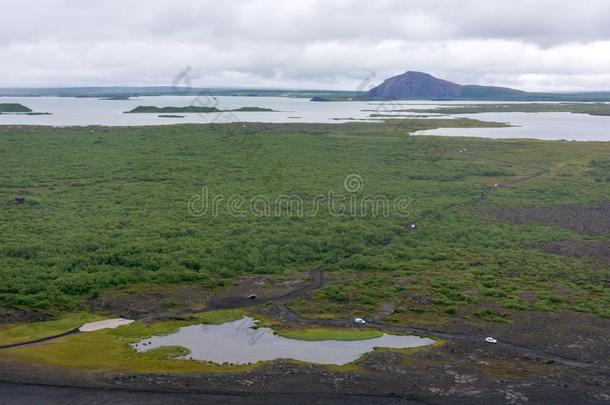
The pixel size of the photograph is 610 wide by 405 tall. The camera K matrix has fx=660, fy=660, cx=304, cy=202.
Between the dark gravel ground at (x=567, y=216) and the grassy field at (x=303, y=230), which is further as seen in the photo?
the dark gravel ground at (x=567, y=216)

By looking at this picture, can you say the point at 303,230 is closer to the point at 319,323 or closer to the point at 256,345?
the point at 319,323

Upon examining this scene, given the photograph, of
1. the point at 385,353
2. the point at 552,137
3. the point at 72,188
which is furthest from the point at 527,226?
the point at 552,137

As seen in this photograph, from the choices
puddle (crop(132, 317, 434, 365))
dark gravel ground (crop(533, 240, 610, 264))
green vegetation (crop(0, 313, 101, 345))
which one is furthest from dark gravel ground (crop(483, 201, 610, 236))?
green vegetation (crop(0, 313, 101, 345))

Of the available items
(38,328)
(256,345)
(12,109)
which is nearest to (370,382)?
(256,345)

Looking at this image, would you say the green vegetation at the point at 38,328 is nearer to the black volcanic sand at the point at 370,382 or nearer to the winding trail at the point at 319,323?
the winding trail at the point at 319,323

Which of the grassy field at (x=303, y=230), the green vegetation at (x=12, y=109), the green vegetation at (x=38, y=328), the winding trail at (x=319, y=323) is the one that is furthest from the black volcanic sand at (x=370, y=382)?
the green vegetation at (x=12, y=109)

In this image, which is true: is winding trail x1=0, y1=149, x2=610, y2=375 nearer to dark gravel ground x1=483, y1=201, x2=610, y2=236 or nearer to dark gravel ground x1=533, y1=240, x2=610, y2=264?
dark gravel ground x1=533, y1=240, x2=610, y2=264

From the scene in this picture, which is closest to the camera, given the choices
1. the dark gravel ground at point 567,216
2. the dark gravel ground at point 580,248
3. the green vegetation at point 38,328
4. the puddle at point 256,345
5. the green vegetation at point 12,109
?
the puddle at point 256,345
